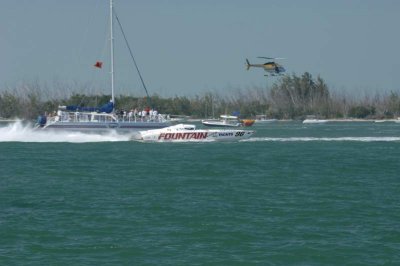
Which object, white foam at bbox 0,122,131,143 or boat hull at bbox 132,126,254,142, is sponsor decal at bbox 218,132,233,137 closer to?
boat hull at bbox 132,126,254,142

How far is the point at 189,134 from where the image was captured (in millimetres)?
61938

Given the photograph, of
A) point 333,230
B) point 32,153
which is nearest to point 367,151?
point 32,153

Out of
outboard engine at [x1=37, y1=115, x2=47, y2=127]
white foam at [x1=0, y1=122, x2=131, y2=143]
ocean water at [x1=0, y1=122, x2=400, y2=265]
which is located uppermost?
outboard engine at [x1=37, y1=115, x2=47, y2=127]

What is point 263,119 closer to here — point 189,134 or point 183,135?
point 183,135

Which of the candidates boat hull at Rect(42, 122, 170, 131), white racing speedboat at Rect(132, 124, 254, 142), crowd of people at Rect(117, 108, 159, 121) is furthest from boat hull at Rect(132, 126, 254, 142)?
crowd of people at Rect(117, 108, 159, 121)

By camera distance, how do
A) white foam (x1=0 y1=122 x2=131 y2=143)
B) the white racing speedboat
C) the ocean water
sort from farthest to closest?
white foam (x1=0 y1=122 x2=131 y2=143)
the white racing speedboat
the ocean water

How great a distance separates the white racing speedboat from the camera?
204ft

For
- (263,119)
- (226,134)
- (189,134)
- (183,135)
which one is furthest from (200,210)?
(263,119)

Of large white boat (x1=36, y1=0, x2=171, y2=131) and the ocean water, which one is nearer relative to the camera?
the ocean water

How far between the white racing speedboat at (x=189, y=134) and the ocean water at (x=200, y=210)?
41.1ft

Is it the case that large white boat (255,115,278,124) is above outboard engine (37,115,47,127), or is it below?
below

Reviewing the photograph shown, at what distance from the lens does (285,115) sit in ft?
650

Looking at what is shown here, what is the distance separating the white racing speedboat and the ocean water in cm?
1253

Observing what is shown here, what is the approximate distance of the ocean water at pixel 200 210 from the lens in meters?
19.7
